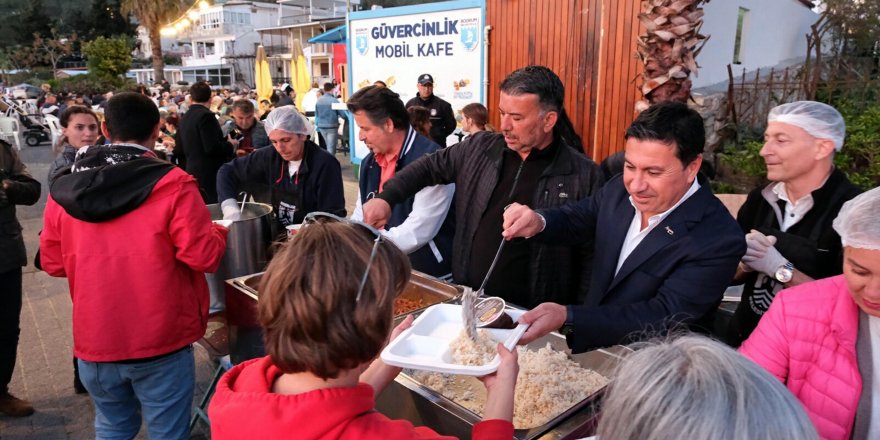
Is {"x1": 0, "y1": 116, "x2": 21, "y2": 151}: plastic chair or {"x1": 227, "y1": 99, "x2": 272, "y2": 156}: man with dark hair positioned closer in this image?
{"x1": 227, "y1": 99, "x2": 272, "y2": 156}: man with dark hair

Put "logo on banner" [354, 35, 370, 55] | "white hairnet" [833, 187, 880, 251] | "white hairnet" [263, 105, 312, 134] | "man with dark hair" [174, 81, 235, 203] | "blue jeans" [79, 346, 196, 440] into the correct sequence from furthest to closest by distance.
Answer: "logo on banner" [354, 35, 370, 55], "man with dark hair" [174, 81, 235, 203], "white hairnet" [263, 105, 312, 134], "blue jeans" [79, 346, 196, 440], "white hairnet" [833, 187, 880, 251]

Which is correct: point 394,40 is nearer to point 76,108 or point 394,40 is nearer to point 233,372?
→ point 76,108

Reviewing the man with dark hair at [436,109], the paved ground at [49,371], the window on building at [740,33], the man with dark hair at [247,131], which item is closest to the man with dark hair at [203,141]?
the man with dark hair at [247,131]

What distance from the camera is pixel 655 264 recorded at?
5.66 ft

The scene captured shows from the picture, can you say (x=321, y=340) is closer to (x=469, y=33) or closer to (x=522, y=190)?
(x=522, y=190)

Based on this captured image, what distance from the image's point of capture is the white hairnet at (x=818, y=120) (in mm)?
2053

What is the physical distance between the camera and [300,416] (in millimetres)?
966

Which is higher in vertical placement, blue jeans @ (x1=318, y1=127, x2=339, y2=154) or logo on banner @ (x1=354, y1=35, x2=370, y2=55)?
logo on banner @ (x1=354, y1=35, x2=370, y2=55)

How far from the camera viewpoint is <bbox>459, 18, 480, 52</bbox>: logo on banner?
718cm

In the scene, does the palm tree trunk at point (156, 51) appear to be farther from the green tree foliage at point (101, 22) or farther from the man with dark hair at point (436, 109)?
the man with dark hair at point (436, 109)

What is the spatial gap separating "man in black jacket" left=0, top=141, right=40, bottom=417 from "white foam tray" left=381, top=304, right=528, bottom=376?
99.1 inches

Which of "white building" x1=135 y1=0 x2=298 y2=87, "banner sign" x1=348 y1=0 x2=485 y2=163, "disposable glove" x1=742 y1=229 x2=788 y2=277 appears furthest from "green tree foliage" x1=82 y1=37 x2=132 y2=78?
"disposable glove" x1=742 y1=229 x2=788 y2=277

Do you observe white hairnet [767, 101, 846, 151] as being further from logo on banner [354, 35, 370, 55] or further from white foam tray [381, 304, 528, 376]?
logo on banner [354, 35, 370, 55]

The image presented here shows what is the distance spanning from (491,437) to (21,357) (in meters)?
4.13
